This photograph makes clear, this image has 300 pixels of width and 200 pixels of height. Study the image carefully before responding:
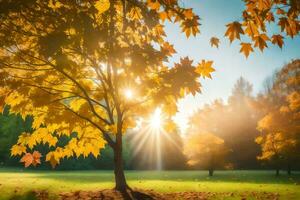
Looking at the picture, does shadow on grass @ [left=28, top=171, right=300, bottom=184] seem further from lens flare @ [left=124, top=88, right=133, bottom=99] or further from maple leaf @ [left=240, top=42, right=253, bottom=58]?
maple leaf @ [left=240, top=42, right=253, bottom=58]

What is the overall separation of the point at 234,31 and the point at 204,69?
317cm

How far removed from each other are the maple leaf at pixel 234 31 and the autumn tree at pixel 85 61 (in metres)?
1.23

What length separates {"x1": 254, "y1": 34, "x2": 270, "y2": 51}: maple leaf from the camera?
17.3 ft

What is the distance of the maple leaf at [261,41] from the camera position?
528 cm

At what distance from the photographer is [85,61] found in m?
8.56

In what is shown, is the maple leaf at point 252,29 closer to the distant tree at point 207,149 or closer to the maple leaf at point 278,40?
the maple leaf at point 278,40

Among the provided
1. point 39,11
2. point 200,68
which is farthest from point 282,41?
point 39,11

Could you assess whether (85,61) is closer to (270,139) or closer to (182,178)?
(182,178)

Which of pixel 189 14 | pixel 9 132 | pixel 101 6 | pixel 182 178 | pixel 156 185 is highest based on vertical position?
pixel 9 132

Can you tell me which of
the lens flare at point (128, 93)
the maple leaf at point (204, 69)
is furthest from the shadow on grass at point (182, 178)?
the maple leaf at point (204, 69)

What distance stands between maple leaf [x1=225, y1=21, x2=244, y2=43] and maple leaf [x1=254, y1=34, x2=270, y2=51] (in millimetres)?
526

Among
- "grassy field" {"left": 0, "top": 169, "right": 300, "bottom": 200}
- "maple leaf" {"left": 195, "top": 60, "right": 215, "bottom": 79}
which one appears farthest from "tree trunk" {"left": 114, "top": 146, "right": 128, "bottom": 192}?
"maple leaf" {"left": 195, "top": 60, "right": 215, "bottom": 79}

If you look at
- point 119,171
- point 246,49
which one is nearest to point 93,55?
point 246,49

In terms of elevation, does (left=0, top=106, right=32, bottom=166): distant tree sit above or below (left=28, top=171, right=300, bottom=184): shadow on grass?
above
